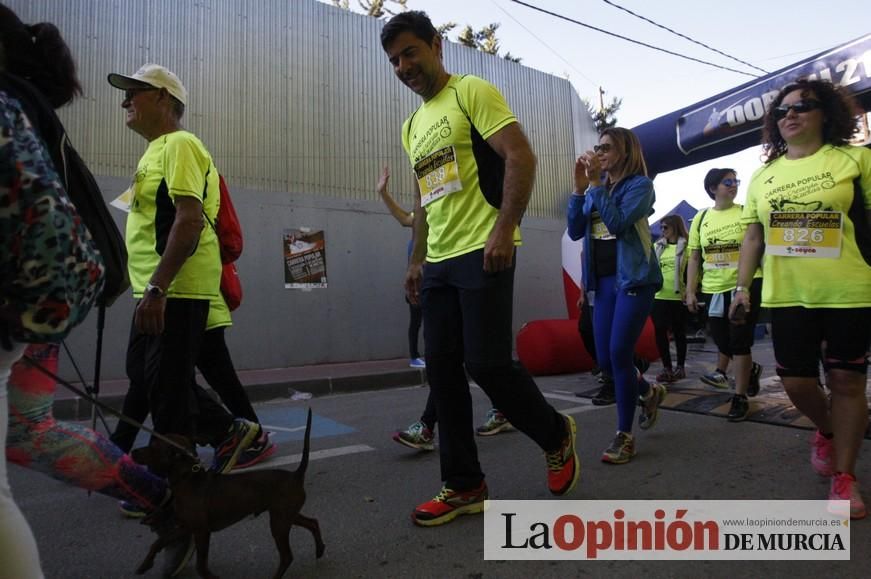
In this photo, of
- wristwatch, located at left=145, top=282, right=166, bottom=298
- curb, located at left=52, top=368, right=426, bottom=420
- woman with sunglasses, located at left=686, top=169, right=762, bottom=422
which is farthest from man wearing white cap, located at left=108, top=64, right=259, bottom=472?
woman with sunglasses, located at left=686, top=169, right=762, bottom=422

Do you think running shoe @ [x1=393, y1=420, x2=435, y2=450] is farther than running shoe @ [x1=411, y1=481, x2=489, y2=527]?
Yes

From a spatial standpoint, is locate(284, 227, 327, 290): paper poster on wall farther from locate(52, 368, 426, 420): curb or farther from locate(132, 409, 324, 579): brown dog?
locate(132, 409, 324, 579): brown dog

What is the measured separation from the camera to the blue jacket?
3121 millimetres

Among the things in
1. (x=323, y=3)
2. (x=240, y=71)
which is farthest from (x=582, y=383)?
(x=323, y=3)

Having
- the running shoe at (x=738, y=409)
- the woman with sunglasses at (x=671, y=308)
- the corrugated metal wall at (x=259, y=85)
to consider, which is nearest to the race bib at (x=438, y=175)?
the running shoe at (x=738, y=409)

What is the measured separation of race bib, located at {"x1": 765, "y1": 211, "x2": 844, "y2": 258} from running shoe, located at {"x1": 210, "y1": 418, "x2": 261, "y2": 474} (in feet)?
8.19

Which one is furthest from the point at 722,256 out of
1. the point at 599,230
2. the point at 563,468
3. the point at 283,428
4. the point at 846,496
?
the point at 283,428

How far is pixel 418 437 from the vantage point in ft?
10.8

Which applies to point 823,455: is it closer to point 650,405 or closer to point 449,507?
point 650,405

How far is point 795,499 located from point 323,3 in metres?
8.31

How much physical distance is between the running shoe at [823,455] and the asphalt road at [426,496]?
0.07 metres

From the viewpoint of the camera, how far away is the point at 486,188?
89.7 inches

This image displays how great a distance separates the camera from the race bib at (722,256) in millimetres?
4738

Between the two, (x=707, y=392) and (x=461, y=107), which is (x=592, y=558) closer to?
(x=461, y=107)
